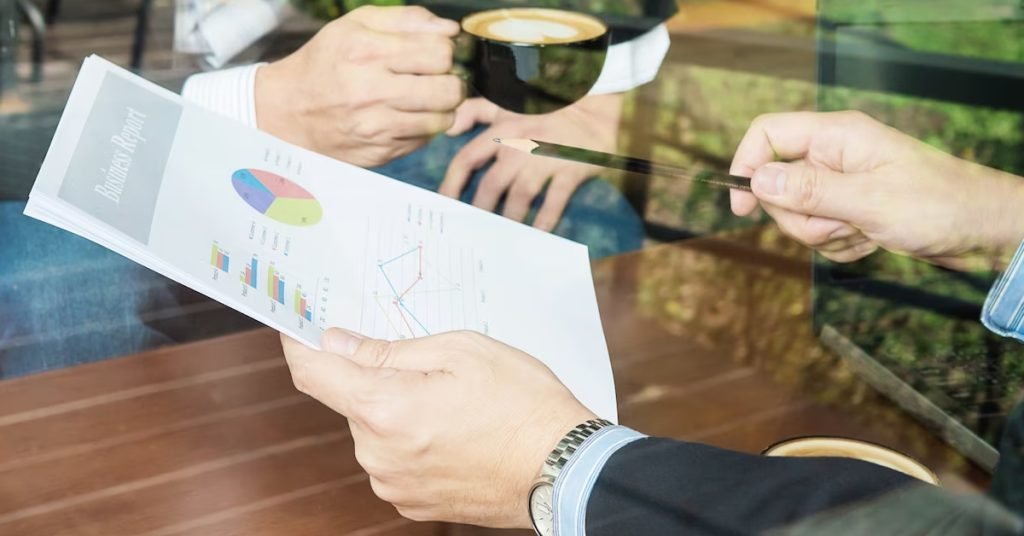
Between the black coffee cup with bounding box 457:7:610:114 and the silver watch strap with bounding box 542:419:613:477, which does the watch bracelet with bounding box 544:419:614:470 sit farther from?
the black coffee cup with bounding box 457:7:610:114

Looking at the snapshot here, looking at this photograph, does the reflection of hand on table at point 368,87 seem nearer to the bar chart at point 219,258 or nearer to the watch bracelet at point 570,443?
the bar chart at point 219,258

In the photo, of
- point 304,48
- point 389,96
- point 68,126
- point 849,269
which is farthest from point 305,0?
point 849,269

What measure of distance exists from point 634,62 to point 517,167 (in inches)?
10.5

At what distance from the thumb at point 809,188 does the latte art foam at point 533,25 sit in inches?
9.2

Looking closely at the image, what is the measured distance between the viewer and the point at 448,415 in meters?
0.57

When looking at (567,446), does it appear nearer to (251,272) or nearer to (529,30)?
(251,272)

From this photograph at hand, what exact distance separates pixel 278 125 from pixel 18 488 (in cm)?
51

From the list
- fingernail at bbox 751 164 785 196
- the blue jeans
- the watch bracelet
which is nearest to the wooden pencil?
fingernail at bbox 751 164 785 196

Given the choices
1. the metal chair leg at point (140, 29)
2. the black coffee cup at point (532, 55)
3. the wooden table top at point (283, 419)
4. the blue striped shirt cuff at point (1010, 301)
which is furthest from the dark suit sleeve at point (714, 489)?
the metal chair leg at point (140, 29)

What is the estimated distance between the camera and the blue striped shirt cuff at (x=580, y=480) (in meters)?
0.52

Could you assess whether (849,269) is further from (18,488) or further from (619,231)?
(18,488)

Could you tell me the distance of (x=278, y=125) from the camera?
1024mm

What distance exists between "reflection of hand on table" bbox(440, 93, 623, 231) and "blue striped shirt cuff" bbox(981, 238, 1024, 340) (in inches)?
23.5

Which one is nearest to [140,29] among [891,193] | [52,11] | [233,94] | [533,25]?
[52,11]
